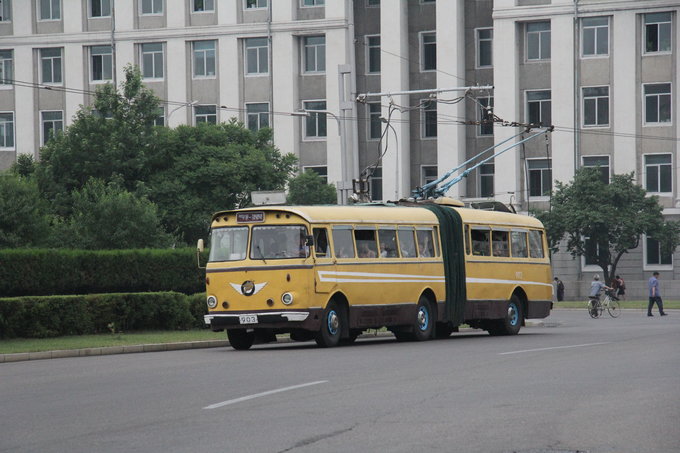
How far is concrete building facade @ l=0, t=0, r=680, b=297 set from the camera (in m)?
63.6

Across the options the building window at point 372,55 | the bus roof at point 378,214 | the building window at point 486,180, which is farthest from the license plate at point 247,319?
the building window at point 372,55

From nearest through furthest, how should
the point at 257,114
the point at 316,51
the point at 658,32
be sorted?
the point at 658,32 → the point at 316,51 → the point at 257,114

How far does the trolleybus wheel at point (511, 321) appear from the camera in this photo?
30.4m

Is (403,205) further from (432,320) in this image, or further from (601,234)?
(601,234)

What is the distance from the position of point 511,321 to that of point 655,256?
35542 mm

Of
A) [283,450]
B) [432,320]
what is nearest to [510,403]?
[283,450]

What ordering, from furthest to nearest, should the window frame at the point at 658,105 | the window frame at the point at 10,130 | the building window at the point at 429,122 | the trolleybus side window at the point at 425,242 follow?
the window frame at the point at 10,130 < the building window at the point at 429,122 < the window frame at the point at 658,105 < the trolleybus side window at the point at 425,242

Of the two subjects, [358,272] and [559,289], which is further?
[559,289]

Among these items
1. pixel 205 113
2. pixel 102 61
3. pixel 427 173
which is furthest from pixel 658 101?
pixel 102 61

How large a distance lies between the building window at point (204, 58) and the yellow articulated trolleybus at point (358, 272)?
4074 centimetres

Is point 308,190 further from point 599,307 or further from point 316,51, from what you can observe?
point 599,307

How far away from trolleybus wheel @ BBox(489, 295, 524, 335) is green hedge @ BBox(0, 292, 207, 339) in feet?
22.6

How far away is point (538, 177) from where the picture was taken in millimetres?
65500

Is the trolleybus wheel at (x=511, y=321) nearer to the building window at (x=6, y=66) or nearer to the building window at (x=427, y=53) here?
the building window at (x=427, y=53)
